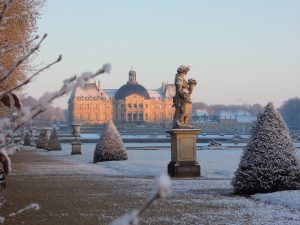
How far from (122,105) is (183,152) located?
335ft

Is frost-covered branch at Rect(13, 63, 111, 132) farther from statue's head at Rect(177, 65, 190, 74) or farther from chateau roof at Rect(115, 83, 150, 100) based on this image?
chateau roof at Rect(115, 83, 150, 100)

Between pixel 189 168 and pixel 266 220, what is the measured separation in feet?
25.6

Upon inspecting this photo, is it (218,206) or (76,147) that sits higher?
(76,147)

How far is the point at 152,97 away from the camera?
122 meters

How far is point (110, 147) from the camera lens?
73.8 ft

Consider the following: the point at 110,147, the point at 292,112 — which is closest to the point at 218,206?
the point at 110,147

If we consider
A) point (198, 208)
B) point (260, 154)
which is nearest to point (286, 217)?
point (198, 208)

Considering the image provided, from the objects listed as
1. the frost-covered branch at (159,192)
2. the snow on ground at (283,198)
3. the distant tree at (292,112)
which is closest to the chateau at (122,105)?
the distant tree at (292,112)

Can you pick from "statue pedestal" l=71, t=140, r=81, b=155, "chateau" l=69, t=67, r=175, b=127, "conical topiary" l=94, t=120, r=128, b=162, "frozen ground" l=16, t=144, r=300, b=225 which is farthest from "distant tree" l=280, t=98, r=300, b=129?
"frozen ground" l=16, t=144, r=300, b=225

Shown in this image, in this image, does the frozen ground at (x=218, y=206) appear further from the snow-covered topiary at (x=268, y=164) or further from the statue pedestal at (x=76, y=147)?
the statue pedestal at (x=76, y=147)

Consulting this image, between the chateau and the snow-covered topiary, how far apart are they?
104 m

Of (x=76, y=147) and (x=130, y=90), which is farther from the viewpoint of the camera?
(x=130, y=90)

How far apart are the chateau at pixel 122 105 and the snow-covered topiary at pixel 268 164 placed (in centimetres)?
10441

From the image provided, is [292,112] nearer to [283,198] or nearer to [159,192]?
[283,198]
